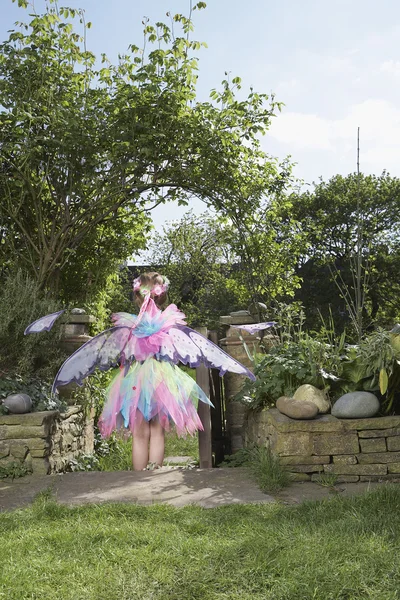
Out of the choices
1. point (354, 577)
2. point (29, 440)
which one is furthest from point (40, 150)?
point (354, 577)

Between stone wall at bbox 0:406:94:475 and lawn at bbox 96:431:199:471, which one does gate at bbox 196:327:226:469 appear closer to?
lawn at bbox 96:431:199:471

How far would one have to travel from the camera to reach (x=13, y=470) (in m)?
4.97

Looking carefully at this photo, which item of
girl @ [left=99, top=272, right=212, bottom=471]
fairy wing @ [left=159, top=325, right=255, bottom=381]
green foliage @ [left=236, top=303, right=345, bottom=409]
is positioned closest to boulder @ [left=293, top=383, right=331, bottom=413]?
green foliage @ [left=236, top=303, right=345, bottom=409]

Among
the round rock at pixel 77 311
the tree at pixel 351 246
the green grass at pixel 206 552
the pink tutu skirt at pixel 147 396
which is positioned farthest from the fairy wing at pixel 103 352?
the tree at pixel 351 246

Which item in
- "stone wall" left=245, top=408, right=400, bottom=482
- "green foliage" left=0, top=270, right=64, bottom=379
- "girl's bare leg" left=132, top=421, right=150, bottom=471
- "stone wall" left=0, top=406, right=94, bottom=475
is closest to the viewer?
"stone wall" left=245, top=408, right=400, bottom=482

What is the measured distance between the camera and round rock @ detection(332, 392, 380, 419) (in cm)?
440

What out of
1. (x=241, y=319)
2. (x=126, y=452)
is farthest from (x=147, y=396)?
(x=126, y=452)

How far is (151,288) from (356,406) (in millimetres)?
1832

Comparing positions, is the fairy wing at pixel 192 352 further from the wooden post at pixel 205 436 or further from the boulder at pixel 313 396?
the wooden post at pixel 205 436

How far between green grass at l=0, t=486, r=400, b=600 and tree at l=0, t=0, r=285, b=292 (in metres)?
4.49

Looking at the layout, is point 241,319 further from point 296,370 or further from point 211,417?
point 296,370

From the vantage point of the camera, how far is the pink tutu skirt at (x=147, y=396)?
15.6 feet

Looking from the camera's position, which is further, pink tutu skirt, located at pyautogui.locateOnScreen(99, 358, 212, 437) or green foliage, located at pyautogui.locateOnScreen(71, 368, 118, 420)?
green foliage, located at pyautogui.locateOnScreen(71, 368, 118, 420)

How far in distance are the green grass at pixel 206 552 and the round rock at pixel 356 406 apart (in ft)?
2.98
